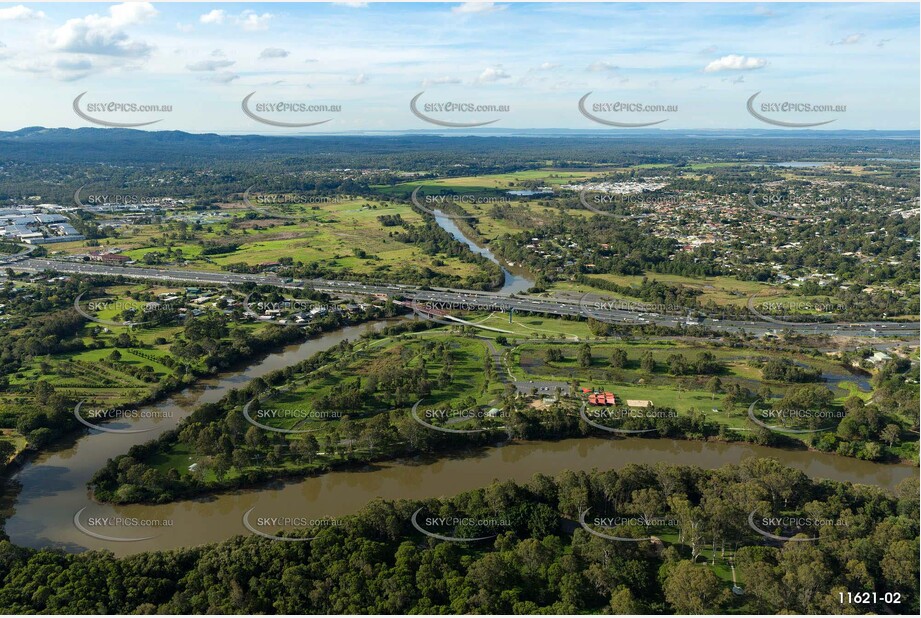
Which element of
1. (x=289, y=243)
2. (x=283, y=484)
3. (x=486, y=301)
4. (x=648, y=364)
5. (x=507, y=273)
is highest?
(x=289, y=243)

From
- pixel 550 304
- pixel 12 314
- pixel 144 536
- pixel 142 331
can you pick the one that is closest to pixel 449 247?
pixel 550 304

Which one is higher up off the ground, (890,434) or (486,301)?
(486,301)

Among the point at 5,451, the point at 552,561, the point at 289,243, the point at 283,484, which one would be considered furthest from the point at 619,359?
the point at 289,243

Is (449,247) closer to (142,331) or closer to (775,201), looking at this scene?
(142,331)

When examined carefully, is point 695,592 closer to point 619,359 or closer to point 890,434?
point 890,434

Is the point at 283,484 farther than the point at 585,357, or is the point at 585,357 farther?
the point at 585,357

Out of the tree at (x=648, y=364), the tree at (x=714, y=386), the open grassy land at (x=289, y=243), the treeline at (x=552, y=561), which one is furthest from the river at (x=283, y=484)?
the open grassy land at (x=289, y=243)
